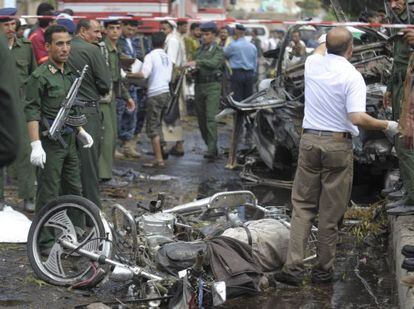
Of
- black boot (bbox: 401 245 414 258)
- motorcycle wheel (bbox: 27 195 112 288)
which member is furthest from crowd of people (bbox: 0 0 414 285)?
black boot (bbox: 401 245 414 258)

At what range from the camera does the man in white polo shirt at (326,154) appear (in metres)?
6.61

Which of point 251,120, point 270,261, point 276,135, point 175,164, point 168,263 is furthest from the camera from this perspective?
point 175,164

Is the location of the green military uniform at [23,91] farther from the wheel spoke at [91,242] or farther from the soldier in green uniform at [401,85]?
the soldier in green uniform at [401,85]

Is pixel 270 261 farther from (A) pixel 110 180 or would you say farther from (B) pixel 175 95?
(B) pixel 175 95

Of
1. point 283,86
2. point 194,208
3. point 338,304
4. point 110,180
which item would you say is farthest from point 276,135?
point 338,304

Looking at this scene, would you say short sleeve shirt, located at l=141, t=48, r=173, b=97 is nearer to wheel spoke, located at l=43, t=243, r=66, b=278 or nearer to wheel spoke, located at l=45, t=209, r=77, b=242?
wheel spoke, located at l=45, t=209, r=77, b=242

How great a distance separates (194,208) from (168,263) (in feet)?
2.90

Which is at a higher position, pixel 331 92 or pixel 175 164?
pixel 331 92

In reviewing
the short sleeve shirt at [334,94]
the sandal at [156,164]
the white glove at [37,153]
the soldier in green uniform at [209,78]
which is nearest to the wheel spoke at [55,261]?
the white glove at [37,153]

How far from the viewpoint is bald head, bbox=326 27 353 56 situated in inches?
261

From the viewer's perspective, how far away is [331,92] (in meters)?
6.63

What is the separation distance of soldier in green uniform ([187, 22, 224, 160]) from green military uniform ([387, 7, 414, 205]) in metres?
5.35

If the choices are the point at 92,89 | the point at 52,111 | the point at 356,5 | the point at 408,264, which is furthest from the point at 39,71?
the point at 356,5

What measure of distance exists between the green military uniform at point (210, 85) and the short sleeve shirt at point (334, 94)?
6832mm
